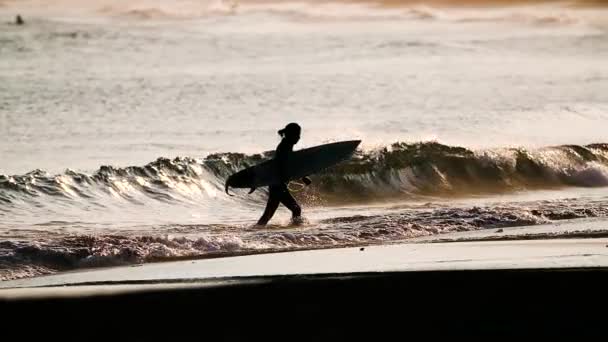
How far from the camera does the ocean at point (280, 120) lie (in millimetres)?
17344

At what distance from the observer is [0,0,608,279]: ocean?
1734 centimetres

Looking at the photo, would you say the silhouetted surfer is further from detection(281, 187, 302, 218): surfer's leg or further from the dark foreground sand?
the dark foreground sand

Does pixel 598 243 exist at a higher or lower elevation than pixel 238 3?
lower

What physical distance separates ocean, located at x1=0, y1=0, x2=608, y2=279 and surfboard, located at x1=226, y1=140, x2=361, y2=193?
2.16ft

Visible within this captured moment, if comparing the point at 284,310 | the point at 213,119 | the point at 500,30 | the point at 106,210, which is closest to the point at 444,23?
the point at 500,30

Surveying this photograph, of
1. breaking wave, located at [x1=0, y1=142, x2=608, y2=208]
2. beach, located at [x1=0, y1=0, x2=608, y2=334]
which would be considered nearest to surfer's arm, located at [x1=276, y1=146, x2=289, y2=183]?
beach, located at [x1=0, y1=0, x2=608, y2=334]

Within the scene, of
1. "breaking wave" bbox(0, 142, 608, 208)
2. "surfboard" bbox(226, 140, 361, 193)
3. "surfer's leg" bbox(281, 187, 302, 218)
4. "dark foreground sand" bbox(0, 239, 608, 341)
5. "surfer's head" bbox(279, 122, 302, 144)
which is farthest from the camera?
"breaking wave" bbox(0, 142, 608, 208)

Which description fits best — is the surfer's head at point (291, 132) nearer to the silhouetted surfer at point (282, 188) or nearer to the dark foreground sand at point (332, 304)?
the silhouetted surfer at point (282, 188)

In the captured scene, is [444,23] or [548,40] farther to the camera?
[444,23]

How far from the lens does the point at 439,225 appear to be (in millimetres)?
16828

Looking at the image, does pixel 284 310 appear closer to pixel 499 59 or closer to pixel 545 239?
pixel 545 239

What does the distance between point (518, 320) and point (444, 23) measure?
6547 centimetres

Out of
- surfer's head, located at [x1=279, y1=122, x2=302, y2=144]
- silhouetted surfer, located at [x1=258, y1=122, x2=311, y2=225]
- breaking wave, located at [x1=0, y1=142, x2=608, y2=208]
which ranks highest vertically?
surfer's head, located at [x1=279, y1=122, x2=302, y2=144]

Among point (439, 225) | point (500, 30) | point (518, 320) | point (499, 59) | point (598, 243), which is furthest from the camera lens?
point (500, 30)
